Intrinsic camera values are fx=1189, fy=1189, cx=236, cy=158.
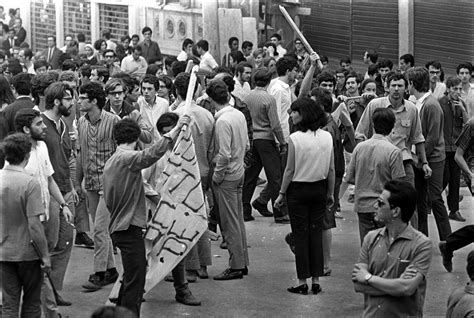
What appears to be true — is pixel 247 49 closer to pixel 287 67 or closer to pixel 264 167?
pixel 287 67

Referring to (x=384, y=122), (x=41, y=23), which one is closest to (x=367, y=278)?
(x=384, y=122)

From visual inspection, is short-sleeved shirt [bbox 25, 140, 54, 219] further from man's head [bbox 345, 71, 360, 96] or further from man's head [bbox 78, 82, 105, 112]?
man's head [bbox 345, 71, 360, 96]

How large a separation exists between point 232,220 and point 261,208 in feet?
9.27

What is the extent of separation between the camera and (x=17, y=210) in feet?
28.4

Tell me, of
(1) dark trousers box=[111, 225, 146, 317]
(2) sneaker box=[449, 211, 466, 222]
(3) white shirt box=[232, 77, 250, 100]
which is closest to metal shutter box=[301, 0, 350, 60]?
(3) white shirt box=[232, 77, 250, 100]

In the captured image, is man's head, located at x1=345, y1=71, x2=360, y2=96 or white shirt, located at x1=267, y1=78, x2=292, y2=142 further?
man's head, located at x1=345, y1=71, x2=360, y2=96

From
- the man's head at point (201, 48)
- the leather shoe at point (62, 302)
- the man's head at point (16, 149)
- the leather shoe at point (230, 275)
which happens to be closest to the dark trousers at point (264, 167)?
the leather shoe at point (230, 275)

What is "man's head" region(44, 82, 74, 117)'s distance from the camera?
10625 millimetres

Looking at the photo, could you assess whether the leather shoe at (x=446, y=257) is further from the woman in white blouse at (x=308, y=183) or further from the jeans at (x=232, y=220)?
the jeans at (x=232, y=220)

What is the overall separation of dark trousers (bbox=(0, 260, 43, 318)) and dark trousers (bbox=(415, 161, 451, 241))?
14.8ft

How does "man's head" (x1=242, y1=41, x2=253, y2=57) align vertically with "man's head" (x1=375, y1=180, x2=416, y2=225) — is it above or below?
below

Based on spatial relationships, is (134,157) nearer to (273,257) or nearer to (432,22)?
(273,257)

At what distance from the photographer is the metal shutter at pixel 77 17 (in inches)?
1219

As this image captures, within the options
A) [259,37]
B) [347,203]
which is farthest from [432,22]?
[347,203]
